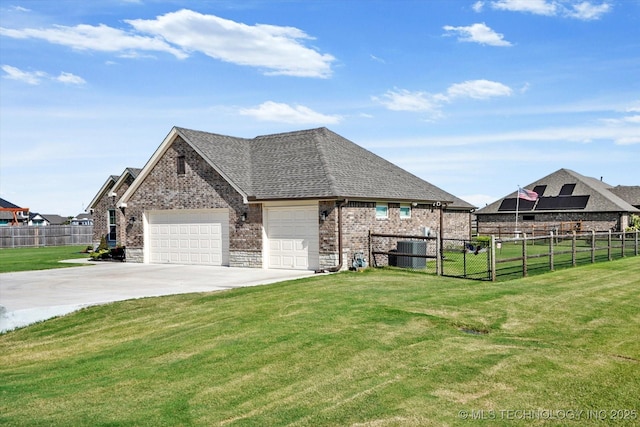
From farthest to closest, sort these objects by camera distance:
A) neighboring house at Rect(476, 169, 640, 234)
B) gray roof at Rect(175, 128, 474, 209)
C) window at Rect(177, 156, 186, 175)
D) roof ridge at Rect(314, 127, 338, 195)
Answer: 1. neighboring house at Rect(476, 169, 640, 234)
2. window at Rect(177, 156, 186, 175)
3. gray roof at Rect(175, 128, 474, 209)
4. roof ridge at Rect(314, 127, 338, 195)

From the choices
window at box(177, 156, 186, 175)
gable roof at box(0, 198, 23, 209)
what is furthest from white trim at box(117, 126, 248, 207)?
gable roof at box(0, 198, 23, 209)

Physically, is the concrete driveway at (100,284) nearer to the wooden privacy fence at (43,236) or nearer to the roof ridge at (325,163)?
the roof ridge at (325,163)

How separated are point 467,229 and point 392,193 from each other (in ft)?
49.0

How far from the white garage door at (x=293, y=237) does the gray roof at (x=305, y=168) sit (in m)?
0.79

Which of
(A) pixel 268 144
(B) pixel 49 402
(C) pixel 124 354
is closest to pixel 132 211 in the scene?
(A) pixel 268 144

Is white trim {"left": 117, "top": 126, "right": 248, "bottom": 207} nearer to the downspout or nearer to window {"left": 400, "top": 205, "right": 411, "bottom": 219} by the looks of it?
the downspout

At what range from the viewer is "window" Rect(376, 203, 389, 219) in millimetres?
23545

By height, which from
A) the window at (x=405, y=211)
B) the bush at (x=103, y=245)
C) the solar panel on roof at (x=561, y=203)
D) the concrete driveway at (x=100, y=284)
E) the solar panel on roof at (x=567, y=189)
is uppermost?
the solar panel on roof at (x=567, y=189)

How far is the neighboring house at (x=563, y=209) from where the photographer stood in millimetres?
47750

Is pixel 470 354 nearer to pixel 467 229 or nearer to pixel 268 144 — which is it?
pixel 268 144

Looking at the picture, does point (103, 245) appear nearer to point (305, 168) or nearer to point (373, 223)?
point (305, 168)

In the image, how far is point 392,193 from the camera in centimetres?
2447

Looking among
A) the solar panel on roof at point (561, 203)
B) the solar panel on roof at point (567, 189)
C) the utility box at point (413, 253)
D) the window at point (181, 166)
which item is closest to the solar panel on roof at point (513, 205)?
the solar panel on roof at point (561, 203)

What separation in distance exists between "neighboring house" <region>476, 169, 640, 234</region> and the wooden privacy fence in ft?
116
